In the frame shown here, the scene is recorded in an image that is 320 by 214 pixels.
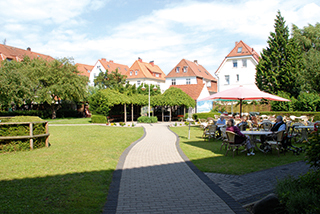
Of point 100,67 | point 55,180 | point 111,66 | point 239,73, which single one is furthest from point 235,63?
point 55,180

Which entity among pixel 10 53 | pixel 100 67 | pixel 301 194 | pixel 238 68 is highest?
pixel 10 53

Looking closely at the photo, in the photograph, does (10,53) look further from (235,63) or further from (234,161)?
(234,161)

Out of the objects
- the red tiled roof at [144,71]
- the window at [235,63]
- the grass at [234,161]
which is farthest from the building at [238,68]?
the grass at [234,161]

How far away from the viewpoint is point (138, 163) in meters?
7.98

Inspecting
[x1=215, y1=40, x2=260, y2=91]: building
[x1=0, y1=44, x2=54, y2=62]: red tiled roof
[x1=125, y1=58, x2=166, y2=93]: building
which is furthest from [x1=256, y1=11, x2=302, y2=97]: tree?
[x1=0, y1=44, x2=54, y2=62]: red tiled roof

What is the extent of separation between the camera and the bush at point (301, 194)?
131 inches

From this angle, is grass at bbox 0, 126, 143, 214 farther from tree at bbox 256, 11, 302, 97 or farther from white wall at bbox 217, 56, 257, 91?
white wall at bbox 217, 56, 257, 91

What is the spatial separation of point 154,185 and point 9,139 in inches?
262

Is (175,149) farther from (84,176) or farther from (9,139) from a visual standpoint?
(9,139)

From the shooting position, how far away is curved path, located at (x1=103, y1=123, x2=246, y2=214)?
4320 millimetres

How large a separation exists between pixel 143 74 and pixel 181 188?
5448cm

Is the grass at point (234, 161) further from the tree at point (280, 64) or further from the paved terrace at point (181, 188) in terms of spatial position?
the tree at point (280, 64)

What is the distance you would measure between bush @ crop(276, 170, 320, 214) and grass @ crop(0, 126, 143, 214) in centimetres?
304

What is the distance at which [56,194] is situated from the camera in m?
4.79
